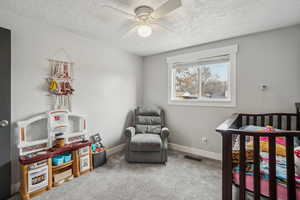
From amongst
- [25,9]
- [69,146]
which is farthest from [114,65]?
[69,146]

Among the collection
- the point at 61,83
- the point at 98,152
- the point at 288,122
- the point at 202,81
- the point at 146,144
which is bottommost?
the point at 98,152

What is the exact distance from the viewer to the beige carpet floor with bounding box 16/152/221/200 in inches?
69.7

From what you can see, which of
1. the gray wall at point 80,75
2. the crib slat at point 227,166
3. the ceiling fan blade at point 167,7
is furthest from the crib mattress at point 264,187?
the gray wall at point 80,75

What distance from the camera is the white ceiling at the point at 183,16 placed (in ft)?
5.32

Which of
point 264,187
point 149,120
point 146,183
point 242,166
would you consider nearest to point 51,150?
point 146,183

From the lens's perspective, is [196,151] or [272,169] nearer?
[272,169]

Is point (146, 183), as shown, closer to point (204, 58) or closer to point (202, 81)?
point (202, 81)

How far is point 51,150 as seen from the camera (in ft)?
6.45

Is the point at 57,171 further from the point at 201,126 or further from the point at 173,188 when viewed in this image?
the point at 201,126

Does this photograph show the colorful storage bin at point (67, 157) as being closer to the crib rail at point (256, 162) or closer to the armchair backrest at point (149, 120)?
the armchair backrest at point (149, 120)

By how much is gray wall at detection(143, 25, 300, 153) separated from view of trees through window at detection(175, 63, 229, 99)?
0.29 metres

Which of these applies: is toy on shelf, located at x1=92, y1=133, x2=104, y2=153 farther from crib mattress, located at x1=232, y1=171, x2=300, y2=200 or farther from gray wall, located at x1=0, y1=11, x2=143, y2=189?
crib mattress, located at x1=232, y1=171, x2=300, y2=200

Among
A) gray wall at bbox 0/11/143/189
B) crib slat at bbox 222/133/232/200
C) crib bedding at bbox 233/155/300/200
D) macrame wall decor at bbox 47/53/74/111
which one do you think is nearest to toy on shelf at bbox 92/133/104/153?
gray wall at bbox 0/11/143/189

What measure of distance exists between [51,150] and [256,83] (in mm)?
3459
